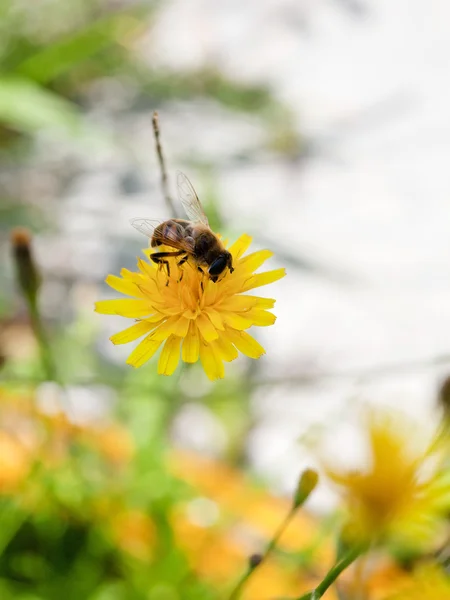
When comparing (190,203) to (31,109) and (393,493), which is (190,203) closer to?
(393,493)

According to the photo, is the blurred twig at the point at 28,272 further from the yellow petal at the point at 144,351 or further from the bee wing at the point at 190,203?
the yellow petal at the point at 144,351

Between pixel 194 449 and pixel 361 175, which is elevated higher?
pixel 361 175

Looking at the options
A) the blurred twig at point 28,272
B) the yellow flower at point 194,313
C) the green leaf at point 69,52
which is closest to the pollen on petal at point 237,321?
the yellow flower at point 194,313

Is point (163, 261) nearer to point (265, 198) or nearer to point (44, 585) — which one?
point (44, 585)

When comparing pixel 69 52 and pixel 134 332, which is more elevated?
pixel 69 52

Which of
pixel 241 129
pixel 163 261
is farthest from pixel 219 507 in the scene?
pixel 241 129

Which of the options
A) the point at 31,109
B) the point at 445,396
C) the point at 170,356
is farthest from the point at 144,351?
the point at 31,109
